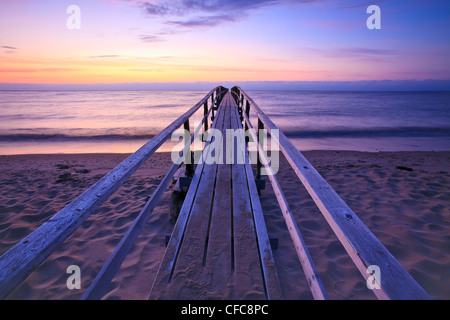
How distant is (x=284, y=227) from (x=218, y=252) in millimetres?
1884

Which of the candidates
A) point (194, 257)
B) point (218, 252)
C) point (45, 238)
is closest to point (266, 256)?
point (218, 252)

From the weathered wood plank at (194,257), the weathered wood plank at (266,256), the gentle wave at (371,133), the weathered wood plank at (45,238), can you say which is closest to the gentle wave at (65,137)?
the gentle wave at (371,133)

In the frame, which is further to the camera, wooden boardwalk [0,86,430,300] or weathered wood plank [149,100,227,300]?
weathered wood plank [149,100,227,300]

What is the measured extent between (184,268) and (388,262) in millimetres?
1494

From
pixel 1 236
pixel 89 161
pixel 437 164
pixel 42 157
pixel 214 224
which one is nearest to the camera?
pixel 214 224

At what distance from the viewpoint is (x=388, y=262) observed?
101 cm

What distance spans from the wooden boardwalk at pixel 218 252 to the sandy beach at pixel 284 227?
0.79 metres

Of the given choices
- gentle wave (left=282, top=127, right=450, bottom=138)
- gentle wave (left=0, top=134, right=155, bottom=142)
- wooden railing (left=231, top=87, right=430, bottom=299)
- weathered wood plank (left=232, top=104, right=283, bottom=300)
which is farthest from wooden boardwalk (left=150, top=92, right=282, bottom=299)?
gentle wave (left=282, top=127, right=450, bottom=138)

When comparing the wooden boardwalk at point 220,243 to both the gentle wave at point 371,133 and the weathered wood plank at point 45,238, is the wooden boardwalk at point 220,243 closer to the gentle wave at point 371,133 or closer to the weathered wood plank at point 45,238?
the weathered wood plank at point 45,238

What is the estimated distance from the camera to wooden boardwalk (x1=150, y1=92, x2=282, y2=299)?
6.04 ft

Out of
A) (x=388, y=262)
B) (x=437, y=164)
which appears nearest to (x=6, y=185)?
(x=388, y=262)

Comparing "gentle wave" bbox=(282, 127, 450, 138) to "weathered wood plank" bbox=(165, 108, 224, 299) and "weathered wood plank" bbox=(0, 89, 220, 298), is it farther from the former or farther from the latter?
"weathered wood plank" bbox=(0, 89, 220, 298)

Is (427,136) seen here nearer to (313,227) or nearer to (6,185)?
(313,227)

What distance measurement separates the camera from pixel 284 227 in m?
3.84
